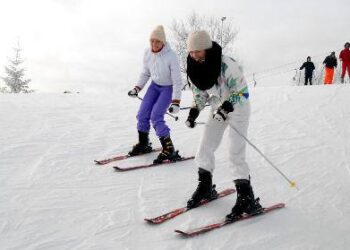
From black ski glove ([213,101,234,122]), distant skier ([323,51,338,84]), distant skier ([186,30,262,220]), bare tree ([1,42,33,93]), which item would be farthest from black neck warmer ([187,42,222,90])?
bare tree ([1,42,33,93])

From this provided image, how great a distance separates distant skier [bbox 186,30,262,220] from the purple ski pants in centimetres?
165

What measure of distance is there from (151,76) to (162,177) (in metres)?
1.56

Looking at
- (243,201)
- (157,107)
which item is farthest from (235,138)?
(157,107)

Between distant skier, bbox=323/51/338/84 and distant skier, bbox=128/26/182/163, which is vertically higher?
distant skier, bbox=323/51/338/84

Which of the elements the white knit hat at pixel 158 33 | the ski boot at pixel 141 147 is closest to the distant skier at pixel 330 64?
the ski boot at pixel 141 147

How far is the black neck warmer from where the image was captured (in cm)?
415

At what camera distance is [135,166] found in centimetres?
619

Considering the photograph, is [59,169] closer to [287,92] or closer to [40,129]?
[40,129]

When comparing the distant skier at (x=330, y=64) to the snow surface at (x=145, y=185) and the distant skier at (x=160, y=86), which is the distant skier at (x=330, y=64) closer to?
the snow surface at (x=145, y=185)

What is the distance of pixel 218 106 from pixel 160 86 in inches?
78.0

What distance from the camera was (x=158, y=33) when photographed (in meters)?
6.11

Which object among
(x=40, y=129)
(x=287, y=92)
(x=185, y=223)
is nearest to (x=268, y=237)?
(x=185, y=223)

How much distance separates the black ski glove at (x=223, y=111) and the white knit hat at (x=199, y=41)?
1.88 ft

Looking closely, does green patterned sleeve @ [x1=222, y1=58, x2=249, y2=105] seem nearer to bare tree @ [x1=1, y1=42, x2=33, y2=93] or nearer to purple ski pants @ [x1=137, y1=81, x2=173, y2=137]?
purple ski pants @ [x1=137, y1=81, x2=173, y2=137]
